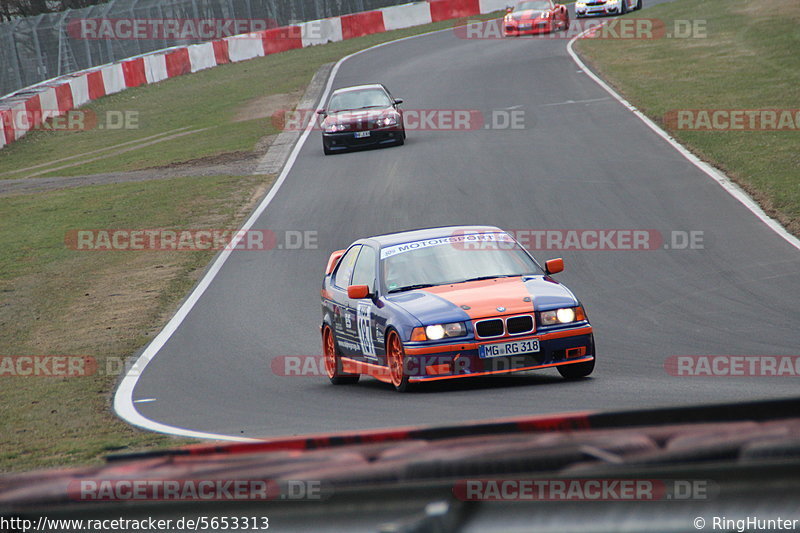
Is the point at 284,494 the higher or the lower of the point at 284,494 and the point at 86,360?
the higher

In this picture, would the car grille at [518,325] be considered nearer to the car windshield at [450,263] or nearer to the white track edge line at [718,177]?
the car windshield at [450,263]

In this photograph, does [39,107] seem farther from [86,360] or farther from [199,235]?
[86,360]

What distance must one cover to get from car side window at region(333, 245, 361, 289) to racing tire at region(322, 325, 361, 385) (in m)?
0.50

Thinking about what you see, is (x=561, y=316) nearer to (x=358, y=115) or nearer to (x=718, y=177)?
(x=718, y=177)

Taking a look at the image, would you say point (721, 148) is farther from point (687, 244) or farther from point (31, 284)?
point (31, 284)

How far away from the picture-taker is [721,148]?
74.5ft

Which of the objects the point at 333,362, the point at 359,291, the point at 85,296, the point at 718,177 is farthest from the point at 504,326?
the point at 718,177

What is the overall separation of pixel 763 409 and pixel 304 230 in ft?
57.6

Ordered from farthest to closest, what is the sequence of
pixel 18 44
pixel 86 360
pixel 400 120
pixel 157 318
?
pixel 18 44, pixel 400 120, pixel 157 318, pixel 86 360

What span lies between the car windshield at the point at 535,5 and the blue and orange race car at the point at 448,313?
36.9m

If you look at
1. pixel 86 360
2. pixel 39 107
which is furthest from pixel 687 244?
pixel 39 107

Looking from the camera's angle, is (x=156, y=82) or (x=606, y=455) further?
(x=156, y=82)

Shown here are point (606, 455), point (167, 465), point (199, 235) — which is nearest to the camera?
point (606, 455)

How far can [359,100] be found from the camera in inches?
1113
